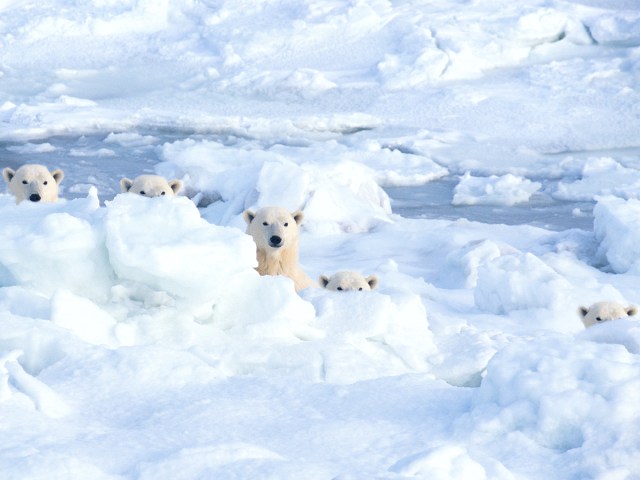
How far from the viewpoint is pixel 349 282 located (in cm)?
564

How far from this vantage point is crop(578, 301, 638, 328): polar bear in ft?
17.4

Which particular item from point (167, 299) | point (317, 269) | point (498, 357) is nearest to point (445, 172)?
point (317, 269)

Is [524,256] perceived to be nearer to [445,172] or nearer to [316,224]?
[316,224]

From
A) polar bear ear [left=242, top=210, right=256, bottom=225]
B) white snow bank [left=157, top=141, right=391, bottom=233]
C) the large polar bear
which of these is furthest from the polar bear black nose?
white snow bank [left=157, top=141, right=391, bottom=233]

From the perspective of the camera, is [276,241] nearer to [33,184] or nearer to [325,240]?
[33,184]

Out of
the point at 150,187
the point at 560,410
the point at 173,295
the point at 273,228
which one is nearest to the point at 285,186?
the point at 150,187

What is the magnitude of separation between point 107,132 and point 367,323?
11.3 meters

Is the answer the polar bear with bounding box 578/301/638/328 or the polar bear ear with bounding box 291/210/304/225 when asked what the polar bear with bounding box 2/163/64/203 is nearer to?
the polar bear ear with bounding box 291/210/304/225

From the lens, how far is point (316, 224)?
9883 mm

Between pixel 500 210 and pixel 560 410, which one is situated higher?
pixel 560 410

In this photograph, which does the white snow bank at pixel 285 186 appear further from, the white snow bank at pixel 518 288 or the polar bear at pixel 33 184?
the white snow bank at pixel 518 288

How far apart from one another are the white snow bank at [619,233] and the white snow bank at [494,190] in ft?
8.55

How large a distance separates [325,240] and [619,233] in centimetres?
271

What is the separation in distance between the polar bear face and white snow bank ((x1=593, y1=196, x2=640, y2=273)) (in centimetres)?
362
